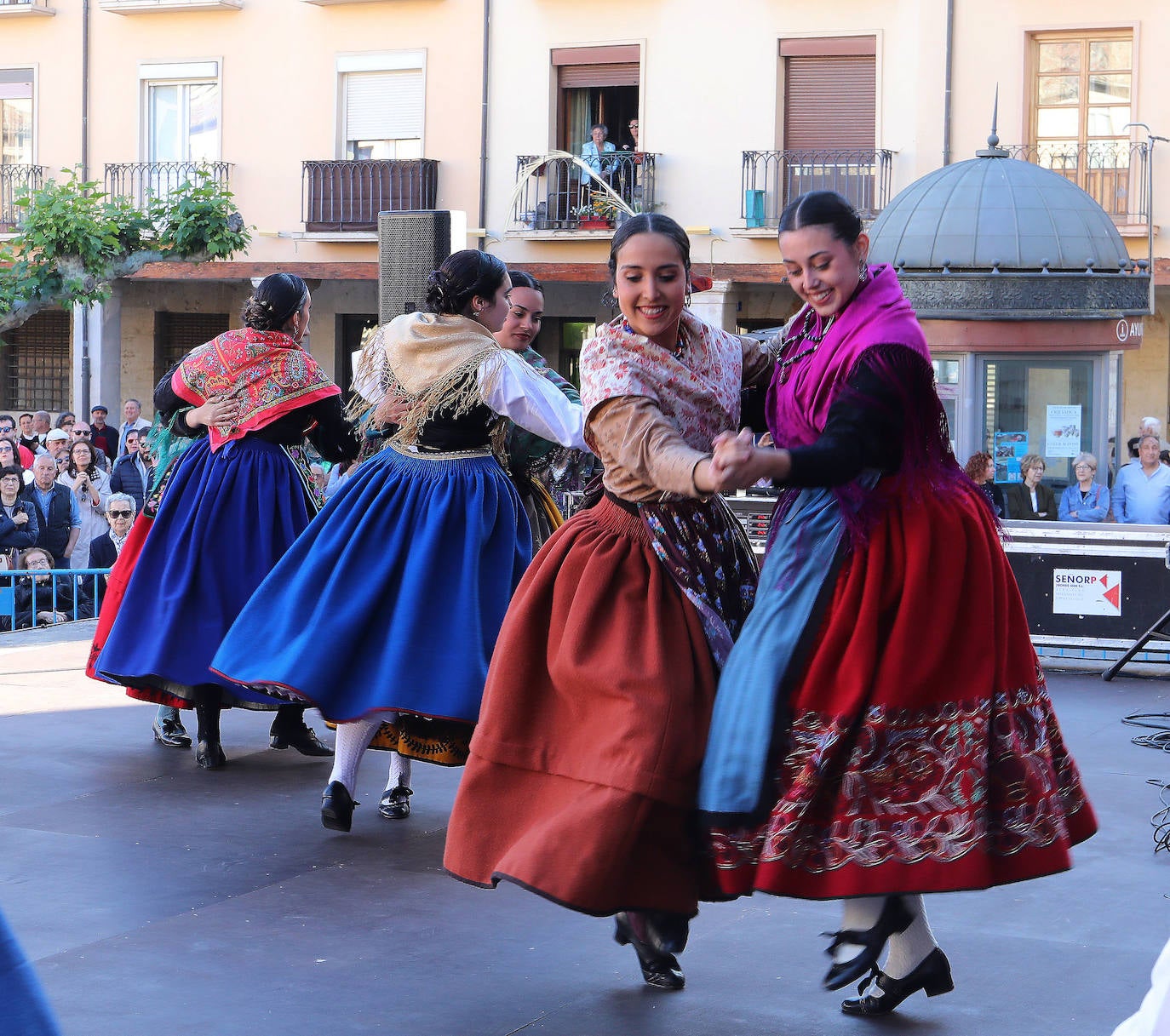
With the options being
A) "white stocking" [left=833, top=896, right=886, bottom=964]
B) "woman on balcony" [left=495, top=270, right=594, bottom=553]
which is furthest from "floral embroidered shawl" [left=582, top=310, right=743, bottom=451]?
"woman on balcony" [left=495, top=270, right=594, bottom=553]

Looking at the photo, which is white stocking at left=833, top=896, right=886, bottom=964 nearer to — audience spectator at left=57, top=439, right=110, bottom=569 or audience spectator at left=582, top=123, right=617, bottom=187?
audience spectator at left=57, top=439, right=110, bottom=569

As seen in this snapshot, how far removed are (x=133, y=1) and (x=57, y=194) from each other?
18.9 feet

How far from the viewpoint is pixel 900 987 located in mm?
3811

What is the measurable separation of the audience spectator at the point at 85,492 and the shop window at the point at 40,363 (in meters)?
13.5

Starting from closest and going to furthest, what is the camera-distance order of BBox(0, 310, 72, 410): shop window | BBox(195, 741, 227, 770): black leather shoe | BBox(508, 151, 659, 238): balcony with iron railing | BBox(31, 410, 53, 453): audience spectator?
BBox(195, 741, 227, 770): black leather shoe
BBox(31, 410, 53, 453): audience spectator
BBox(508, 151, 659, 238): balcony with iron railing
BBox(0, 310, 72, 410): shop window

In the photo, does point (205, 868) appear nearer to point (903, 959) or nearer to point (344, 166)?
point (903, 959)

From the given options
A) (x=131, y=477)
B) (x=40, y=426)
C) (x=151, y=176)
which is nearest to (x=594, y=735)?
(x=131, y=477)

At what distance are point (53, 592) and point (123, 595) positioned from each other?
15.7 feet

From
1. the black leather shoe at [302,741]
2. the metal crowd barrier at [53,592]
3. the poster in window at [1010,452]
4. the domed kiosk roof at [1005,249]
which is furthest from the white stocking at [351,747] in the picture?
the poster in window at [1010,452]

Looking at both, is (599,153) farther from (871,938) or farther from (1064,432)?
(871,938)

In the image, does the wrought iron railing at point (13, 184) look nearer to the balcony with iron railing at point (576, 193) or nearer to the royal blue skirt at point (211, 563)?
the balcony with iron railing at point (576, 193)

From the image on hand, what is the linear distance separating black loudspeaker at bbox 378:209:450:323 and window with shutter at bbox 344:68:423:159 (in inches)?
572

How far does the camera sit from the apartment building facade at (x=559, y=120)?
20062 mm

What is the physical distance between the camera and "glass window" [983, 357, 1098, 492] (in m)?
12.3
